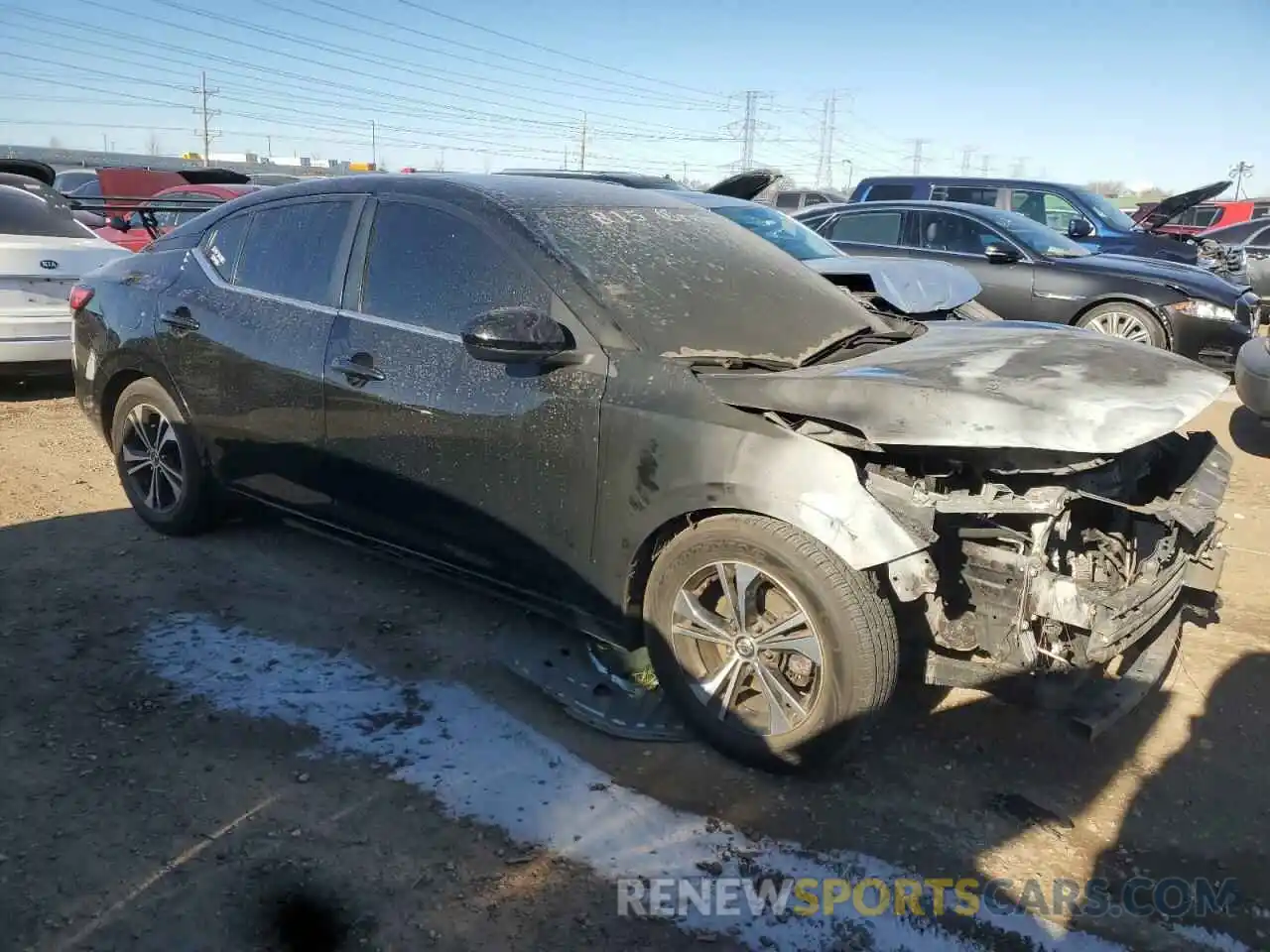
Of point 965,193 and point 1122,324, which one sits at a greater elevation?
point 965,193

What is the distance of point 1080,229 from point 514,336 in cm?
980

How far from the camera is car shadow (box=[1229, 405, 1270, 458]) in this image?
276 inches

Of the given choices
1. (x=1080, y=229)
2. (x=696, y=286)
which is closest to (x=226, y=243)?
(x=696, y=286)

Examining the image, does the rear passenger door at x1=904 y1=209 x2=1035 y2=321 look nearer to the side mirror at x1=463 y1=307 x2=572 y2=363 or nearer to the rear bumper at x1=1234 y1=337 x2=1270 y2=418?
the rear bumper at x1=1234 y1=337 x2=1270 y2=418

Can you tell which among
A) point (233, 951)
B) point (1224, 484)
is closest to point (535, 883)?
point (233, 951)

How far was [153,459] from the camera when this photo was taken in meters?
4.74

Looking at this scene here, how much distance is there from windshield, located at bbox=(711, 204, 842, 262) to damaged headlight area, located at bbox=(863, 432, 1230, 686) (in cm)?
451

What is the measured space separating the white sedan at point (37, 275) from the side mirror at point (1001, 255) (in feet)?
23.7

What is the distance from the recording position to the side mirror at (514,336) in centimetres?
305

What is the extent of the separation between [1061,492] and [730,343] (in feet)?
3.76

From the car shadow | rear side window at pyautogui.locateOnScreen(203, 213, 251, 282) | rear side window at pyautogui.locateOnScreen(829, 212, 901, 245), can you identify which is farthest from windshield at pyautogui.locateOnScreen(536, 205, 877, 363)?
rear side window at pyautogui.locateOnScreen(829, 212, 901, 245)

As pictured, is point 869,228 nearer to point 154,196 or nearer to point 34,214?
point 34,214

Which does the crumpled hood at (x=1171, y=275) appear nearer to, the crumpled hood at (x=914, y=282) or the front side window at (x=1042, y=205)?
the front side window at (x=1042, y=205)

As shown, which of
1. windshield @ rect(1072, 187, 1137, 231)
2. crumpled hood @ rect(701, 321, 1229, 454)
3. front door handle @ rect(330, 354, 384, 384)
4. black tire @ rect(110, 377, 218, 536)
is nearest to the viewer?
crumpled hood @ rect(701, 321, 1229, 454)
